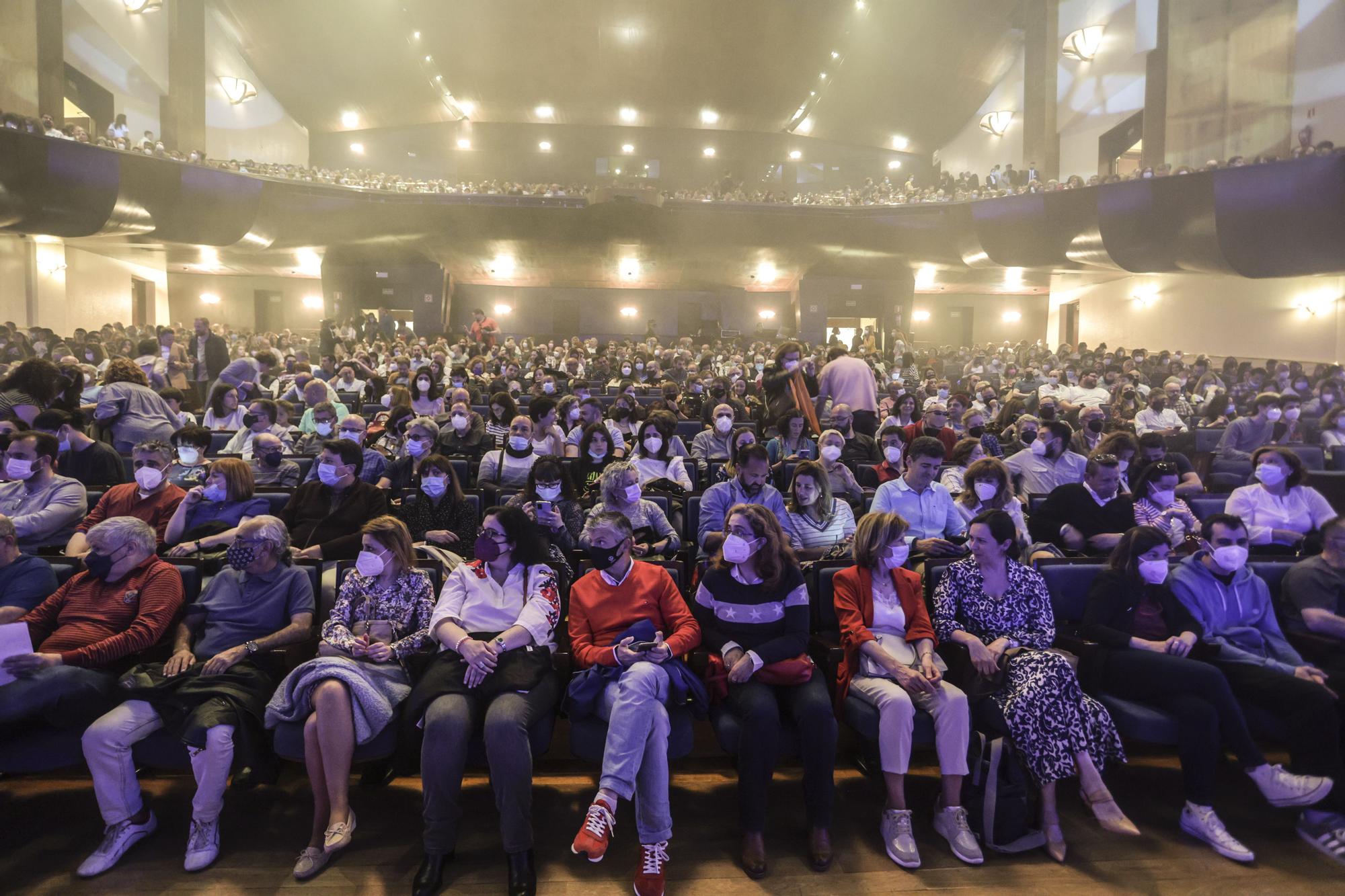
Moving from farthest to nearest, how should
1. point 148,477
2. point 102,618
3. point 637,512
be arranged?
point 637,512 < point 148,477 < point 102,618

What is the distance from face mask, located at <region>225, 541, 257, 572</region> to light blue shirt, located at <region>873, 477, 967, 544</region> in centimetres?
301

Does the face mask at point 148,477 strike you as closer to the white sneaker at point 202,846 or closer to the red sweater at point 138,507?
the red sweater at point 138,507

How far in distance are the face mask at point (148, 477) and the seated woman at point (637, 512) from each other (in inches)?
87.7

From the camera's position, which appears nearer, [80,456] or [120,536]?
[120,536]

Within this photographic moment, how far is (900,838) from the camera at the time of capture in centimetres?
265

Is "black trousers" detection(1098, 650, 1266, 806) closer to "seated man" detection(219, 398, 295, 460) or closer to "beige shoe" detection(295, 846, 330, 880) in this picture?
"beige shoe" detection(295, 846, 330, 880)

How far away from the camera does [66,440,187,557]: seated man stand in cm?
384

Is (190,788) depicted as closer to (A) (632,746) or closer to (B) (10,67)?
(A) (632,746)

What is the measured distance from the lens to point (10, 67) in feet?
45.5

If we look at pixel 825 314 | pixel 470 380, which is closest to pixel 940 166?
pixel 825 314

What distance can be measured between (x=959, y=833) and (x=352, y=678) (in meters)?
2.24

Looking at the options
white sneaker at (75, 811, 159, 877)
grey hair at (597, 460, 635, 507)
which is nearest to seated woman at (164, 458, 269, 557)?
white sneaker at (75, 811, 159, 877)

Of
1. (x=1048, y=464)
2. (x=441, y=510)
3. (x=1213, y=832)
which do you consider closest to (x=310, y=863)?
(x=441, y=510)

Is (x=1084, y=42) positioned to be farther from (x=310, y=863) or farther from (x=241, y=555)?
(x=310, y=863)
